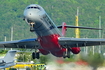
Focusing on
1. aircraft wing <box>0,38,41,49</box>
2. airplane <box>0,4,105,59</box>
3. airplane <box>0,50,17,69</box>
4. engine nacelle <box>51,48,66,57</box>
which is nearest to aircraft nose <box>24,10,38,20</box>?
airplane <box>0,4,105,59</box>

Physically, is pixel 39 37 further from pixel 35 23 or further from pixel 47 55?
pixel 47 55

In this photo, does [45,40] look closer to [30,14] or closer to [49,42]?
[49,42]

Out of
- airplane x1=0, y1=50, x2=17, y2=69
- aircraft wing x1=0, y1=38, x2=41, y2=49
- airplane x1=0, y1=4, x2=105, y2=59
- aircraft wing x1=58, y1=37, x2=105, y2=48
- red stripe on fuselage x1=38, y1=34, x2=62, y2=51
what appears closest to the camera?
airplane x1=0, y1=4, x2=105, y2=59

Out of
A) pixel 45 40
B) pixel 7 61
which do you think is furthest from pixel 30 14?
pixel 7 61

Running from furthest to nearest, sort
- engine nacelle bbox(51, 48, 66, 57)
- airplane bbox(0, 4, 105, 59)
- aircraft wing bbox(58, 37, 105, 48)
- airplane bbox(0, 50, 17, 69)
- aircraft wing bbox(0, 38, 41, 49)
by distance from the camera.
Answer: airplane bbox(0, 50, 17, 69), engine nacelle bbox(51, 48, 66, 57), aircraft wing bbox(0, 38, 41, 49), aircraft wing bbox(58, 37, 105, 48), airplane bbox(0, 4, 105, 59)

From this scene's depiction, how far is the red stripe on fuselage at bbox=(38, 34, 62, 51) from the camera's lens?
166 feet

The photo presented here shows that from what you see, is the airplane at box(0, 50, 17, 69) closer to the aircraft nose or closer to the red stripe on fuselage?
the red stripe on fuselage

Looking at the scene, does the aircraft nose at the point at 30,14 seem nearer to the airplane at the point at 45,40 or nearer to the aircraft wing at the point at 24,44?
the airplane at the point at 45,40

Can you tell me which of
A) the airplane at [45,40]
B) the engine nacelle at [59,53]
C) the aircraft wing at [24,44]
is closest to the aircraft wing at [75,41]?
the airplane at [45,40]

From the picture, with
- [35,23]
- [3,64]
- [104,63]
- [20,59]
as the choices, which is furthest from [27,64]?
[35,23]

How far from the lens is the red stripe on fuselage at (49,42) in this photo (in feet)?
166

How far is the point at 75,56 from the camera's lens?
57969 mm

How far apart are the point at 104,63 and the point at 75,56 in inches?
189

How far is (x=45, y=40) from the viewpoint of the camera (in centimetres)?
5047
